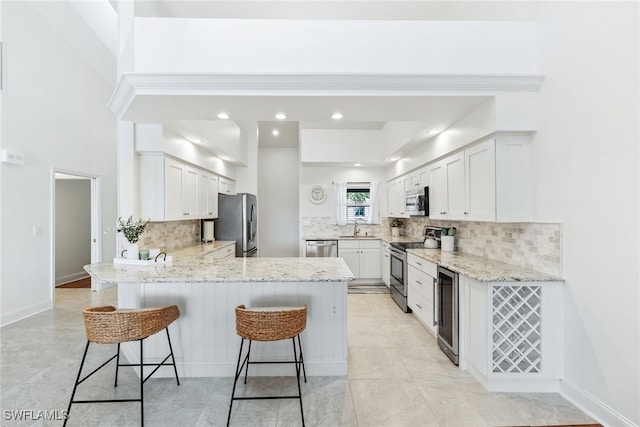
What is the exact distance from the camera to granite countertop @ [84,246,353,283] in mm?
2330

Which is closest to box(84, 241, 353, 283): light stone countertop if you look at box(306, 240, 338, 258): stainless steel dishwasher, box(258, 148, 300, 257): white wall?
box(306, 240, 338, 258): stainless steel dishwasher

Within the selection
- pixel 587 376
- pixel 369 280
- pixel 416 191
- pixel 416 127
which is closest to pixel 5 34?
pixel 416 127

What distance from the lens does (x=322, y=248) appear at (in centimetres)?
565

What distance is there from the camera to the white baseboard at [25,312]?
382cm

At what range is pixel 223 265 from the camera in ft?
9.18

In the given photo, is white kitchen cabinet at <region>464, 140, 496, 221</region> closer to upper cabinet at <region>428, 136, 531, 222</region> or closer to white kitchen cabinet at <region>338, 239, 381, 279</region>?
upper cabinet at <region>428, 136, 531, 222</region>

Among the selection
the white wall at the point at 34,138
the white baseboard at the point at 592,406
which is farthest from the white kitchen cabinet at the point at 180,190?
the white baseboard at the point at 592,406

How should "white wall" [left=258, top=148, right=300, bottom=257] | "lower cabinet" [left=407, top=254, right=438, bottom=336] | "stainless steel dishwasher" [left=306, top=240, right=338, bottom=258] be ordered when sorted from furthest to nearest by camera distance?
"white wall" [left=258, top=148, right=300, bottom=257], "stainless steel dishwasher" [left=306, top=240, right=338, bottom=258], "lower cabinet" [left=407, top=254, right=438, bottom=336]

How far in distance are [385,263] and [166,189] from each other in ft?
11.9

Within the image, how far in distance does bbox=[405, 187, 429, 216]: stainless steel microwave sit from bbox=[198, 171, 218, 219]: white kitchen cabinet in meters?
3.24

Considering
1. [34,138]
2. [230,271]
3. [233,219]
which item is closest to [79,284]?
[34,138]

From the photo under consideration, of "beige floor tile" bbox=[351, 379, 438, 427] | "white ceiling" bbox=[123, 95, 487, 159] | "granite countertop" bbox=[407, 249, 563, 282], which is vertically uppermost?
"white ceiling" bbox=[123, 95, 487, 159]

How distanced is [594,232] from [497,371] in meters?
1.27

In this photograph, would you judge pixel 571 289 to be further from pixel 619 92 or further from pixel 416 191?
pixel 416 191
